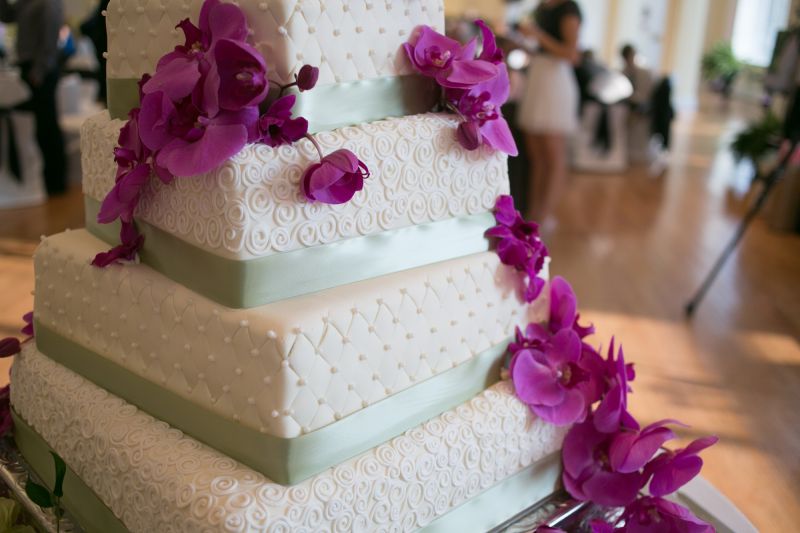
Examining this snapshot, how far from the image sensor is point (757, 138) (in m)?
7.01

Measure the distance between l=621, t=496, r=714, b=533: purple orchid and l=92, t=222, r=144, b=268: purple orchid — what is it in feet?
3.48

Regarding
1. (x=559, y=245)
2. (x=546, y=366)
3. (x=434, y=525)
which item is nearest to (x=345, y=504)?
(x=434, y=525)

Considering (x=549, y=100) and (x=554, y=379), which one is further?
(x=549, y=100)

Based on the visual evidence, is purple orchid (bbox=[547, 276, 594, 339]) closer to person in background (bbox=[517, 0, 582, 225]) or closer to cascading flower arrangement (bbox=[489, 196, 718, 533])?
cascading flower arrangement (bbox=[489, 196, 718, 533])

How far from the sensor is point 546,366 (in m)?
1.56

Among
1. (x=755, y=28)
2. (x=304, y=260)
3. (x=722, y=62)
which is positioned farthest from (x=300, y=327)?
(x=722, y=62)

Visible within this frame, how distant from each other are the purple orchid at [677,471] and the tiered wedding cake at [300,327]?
235 millimetres

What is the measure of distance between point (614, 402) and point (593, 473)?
18 centimetres

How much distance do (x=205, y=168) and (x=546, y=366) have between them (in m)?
0.81

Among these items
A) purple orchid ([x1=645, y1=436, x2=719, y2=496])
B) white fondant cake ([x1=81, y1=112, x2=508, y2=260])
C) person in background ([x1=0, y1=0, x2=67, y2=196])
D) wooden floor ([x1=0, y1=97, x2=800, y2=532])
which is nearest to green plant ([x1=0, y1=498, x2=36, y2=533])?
white fondant cake ([x1=81, y1=112, x2=508, y2=260])

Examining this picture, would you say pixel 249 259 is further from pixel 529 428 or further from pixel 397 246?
pixel 529 428

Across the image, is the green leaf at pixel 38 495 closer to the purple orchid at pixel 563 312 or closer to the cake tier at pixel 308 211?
the cake tier at pixel 308 211

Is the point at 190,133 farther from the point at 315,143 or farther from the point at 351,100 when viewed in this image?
the point at 351,100

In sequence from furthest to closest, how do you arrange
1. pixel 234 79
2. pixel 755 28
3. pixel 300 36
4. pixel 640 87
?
pixel 755 28
pixel 640 87
pixel 300 36
pixel 234 79
